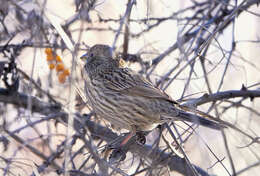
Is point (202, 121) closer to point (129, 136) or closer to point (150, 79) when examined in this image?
point (129, 136)

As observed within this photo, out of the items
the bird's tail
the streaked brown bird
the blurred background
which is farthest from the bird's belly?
the bird's tail

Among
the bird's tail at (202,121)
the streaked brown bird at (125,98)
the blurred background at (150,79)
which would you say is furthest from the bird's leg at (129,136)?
the bird's tail at (202,121)

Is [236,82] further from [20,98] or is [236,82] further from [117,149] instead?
[20,98]

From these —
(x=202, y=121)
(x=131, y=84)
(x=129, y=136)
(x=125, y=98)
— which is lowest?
(x=202, y=121)

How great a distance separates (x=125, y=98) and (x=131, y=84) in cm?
18

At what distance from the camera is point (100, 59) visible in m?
5.29

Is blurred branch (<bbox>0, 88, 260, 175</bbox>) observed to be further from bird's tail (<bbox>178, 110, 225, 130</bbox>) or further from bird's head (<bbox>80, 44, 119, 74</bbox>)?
bird's head (<bbox>80, 44, 119, 74</bbox>)

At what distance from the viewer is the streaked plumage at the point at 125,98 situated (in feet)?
15.8

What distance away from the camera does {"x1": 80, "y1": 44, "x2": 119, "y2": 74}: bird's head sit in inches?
208

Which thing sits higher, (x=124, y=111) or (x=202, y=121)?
(x=124, y=111)

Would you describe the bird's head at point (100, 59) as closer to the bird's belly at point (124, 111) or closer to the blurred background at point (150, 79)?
the blurred background at point (150, 79)

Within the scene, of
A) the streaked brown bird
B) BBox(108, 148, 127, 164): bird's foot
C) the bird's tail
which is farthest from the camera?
the streaked brown bird

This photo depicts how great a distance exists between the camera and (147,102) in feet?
16.2

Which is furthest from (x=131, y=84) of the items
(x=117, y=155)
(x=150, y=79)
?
(x=117, y=155)
